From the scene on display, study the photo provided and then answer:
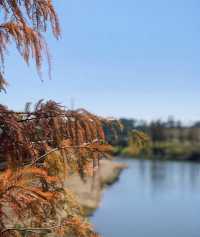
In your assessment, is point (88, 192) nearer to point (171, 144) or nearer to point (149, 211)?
point (149, 211)

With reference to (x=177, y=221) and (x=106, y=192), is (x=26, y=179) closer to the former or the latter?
(x=177, y=221)

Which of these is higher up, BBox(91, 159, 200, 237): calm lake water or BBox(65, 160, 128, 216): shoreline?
BBox(65, 160, 128, 216): shoreline

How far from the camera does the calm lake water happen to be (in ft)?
59.3

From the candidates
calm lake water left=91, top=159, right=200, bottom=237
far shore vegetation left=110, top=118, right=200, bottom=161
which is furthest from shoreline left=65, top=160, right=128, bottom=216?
far shore vegetation left=110, top=118, right=200, bottom=161

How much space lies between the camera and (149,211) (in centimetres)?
2225

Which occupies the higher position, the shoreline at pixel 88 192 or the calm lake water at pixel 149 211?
the shoreline at pixel 88 192

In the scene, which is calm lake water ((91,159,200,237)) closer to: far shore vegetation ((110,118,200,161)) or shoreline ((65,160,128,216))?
shoreline ((65,160,128,216))

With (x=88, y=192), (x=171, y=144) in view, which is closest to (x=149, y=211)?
(x=88, y=192)

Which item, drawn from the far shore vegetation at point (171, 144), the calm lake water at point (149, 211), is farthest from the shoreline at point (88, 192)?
the far shore vegetation at point (171, 144)

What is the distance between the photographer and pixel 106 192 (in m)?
30.0

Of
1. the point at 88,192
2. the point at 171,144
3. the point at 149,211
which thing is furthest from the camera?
the point at 171,144

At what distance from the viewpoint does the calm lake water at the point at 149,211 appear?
18078 millimetres

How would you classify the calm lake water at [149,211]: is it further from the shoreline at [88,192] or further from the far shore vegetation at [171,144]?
the far shore vegetation at [171,144]

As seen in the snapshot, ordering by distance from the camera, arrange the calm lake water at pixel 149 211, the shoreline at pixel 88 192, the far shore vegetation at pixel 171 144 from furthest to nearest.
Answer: the far shore vegetation at pixel 171 144 → the shoreline at pixel 88 192 → the calm lake water at pixel 149 211
